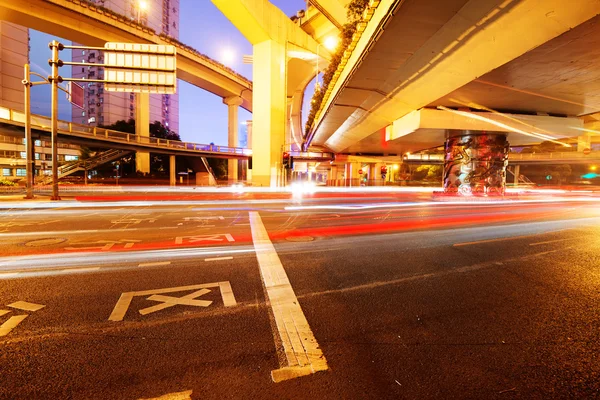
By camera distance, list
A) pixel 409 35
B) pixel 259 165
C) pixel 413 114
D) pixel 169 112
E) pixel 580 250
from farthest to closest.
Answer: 1. pixel 169 112
2. pixel 259 165
3. pixel 413 114
4. pixel 409 35
5. pixel 580 250

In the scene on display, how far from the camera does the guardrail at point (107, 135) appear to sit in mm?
23594

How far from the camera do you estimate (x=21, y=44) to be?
154ft

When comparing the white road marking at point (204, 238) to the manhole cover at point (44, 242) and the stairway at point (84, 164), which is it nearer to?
the manhole cover at point (44, 242)

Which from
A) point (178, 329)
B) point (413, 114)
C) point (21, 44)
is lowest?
point (178, 329)

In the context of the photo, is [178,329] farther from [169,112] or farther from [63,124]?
[169,112]

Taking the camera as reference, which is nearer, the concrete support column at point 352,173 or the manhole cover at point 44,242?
the manhole cover at point 44,242

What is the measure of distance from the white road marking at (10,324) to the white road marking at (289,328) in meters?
2.87

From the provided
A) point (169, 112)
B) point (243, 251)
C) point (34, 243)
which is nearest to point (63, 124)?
point (34, 243)

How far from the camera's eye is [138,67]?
10.6 meters

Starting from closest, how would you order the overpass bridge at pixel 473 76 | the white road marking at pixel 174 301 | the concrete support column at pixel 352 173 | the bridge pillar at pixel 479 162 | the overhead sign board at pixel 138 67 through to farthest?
the white road marking at pixel 174 301, the overpass bridge at pixel 473 76, the overhead sign board at pixel 138 67, the bridge pillar at pixel 479 162, the concrete support column at pixel 352 173

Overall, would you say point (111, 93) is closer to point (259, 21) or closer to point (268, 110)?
point (259, 21)

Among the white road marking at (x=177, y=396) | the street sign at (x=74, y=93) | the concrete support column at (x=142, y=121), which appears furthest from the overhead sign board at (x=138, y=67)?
the concrete support column at (x=142, y=121)

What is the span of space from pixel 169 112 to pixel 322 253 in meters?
112

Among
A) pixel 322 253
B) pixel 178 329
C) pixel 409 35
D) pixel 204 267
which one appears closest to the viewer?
pixel 178 329
